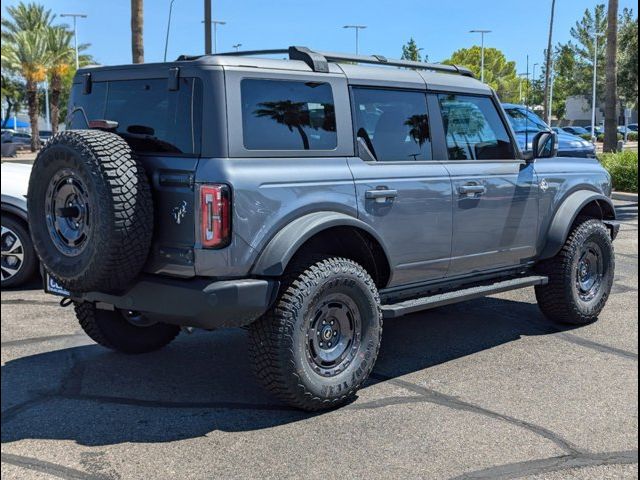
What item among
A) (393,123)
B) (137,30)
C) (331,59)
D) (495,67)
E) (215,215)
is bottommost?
(215,215)

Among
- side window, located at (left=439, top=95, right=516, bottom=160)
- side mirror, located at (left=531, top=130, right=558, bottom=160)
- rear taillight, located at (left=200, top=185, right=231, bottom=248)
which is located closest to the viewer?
rear taillight, located at (left=200, top=185, right=231, bottom=248)

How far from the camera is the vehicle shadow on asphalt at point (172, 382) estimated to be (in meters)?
4.02

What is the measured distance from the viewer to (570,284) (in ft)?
19.9

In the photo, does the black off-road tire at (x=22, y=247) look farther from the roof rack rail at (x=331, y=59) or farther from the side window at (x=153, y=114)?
the roof rack rail at (x=331, y=59)

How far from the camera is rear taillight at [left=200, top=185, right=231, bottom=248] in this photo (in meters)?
3.86

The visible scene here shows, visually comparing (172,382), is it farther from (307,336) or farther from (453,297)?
(453,297)

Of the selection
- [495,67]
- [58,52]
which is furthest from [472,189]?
[495,67]

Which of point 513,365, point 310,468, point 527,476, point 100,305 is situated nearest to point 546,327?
point 513,365

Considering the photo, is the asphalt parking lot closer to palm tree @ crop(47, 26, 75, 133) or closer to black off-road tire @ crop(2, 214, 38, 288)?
black off-road tire @ crop(2, 214, 38, 288)

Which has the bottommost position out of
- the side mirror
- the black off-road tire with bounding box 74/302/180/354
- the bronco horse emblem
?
the black off-road tire with bounding box 74/302/180/354

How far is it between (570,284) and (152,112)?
361 centimetres

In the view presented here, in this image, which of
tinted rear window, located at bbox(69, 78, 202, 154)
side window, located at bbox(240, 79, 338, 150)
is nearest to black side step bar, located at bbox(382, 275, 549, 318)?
side window, located at bbox(240, 79, 338, 150)

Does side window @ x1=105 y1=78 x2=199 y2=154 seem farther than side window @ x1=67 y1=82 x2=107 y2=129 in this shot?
No

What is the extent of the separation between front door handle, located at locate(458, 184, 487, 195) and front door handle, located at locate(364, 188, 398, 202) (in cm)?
67
